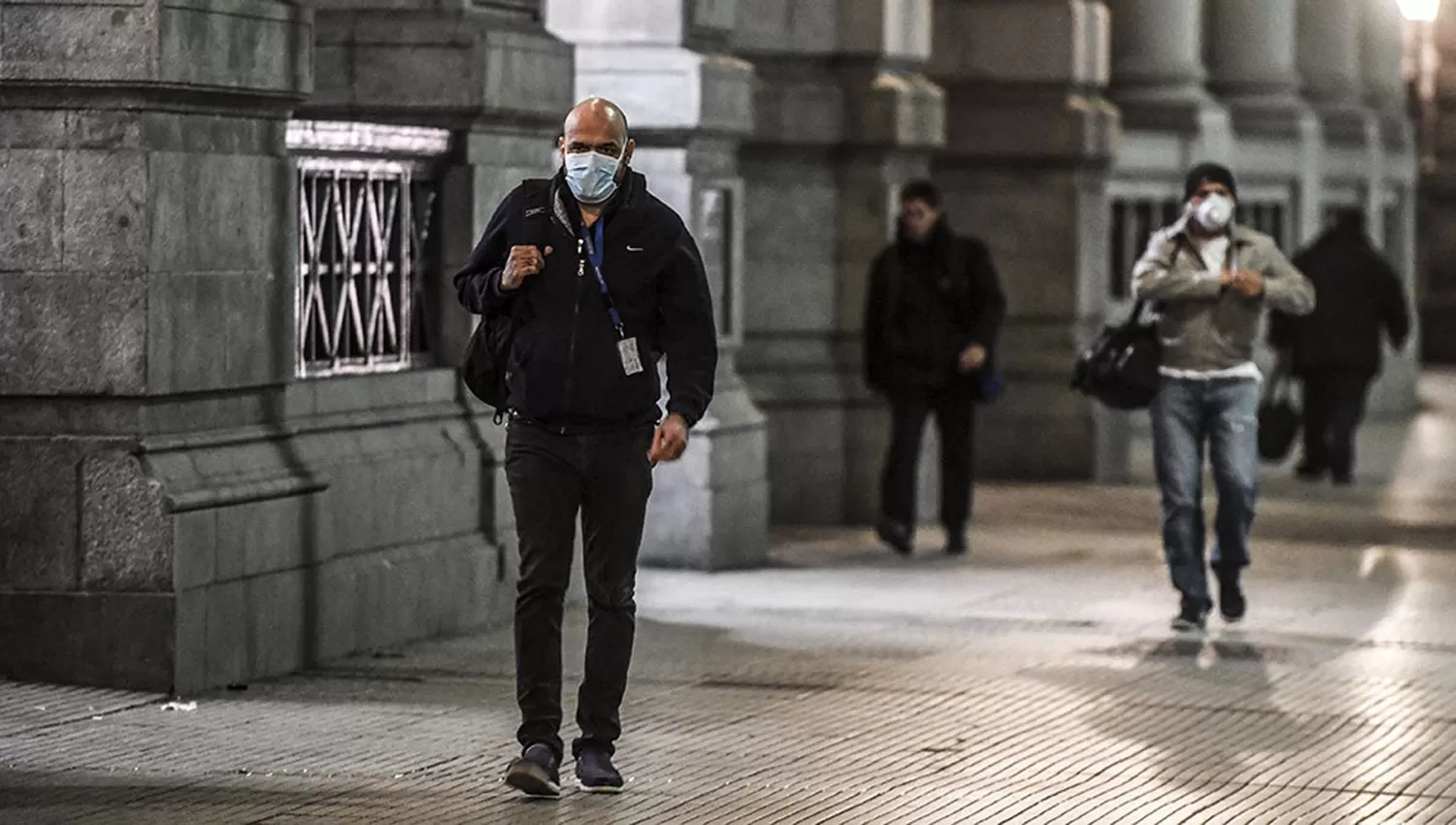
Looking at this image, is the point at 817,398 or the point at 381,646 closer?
the point at 381,646

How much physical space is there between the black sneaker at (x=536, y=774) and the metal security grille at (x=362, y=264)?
3297 mm

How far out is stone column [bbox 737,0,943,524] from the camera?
17219 mm

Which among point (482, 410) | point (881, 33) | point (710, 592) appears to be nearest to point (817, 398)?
point (881, 33)

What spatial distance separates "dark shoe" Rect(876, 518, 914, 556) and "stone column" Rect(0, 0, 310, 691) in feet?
19.7

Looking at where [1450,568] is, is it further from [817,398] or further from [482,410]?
[482,410]

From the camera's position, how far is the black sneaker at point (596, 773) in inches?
337

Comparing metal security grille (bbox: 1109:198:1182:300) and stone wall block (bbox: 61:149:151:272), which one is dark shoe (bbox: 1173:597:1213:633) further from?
metal security grille (bbox: 1109:198:1182:300)

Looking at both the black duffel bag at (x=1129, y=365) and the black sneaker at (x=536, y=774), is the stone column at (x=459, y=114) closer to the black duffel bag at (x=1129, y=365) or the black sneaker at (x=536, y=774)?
the black duffel bag at (x=1129, y=365)

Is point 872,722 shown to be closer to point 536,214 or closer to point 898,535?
point 536,214

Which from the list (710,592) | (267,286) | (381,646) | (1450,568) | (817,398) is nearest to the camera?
(267,286)

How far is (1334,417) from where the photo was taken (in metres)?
21.5

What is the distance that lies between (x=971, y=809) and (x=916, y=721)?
5.24 feet

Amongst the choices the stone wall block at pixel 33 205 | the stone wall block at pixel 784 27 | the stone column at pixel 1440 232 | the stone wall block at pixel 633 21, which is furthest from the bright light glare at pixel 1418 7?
the stone column at pixel 1440 232

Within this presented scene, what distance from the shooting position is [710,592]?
45.9 feet
